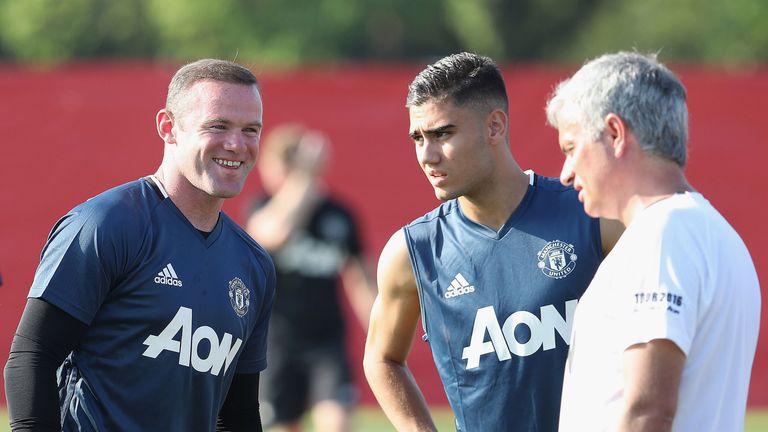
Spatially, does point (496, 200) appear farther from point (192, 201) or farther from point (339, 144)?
point (339, 144)

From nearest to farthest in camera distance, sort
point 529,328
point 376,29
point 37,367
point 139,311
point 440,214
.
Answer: point 37,367 < point 139,311 < point 529,328 < point 440,214 < point 376,29

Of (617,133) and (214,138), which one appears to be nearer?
(617,133)

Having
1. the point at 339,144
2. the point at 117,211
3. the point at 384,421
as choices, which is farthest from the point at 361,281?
the point at 117,211

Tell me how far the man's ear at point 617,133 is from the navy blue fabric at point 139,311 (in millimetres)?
1517

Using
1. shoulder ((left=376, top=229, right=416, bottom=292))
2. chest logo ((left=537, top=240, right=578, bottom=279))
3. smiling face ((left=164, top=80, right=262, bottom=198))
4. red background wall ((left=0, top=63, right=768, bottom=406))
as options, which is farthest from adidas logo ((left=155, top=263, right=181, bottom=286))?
red background wall ((left=0, top=63, right=768, bottom=406))

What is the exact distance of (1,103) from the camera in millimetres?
11422

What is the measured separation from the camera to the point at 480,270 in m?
4.39

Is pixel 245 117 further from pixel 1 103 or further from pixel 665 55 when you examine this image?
pixel 665 55

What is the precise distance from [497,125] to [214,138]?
1.12 metres

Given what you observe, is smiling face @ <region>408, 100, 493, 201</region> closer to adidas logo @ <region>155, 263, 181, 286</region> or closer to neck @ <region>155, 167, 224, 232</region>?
neck @ <region>155, 167, 224, 232</region>

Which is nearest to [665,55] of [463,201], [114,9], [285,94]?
[114,9]

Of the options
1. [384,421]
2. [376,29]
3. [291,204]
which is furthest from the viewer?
[376,29]

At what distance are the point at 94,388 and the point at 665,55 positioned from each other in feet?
107

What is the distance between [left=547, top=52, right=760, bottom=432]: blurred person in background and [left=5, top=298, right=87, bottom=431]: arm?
4.95 ft
